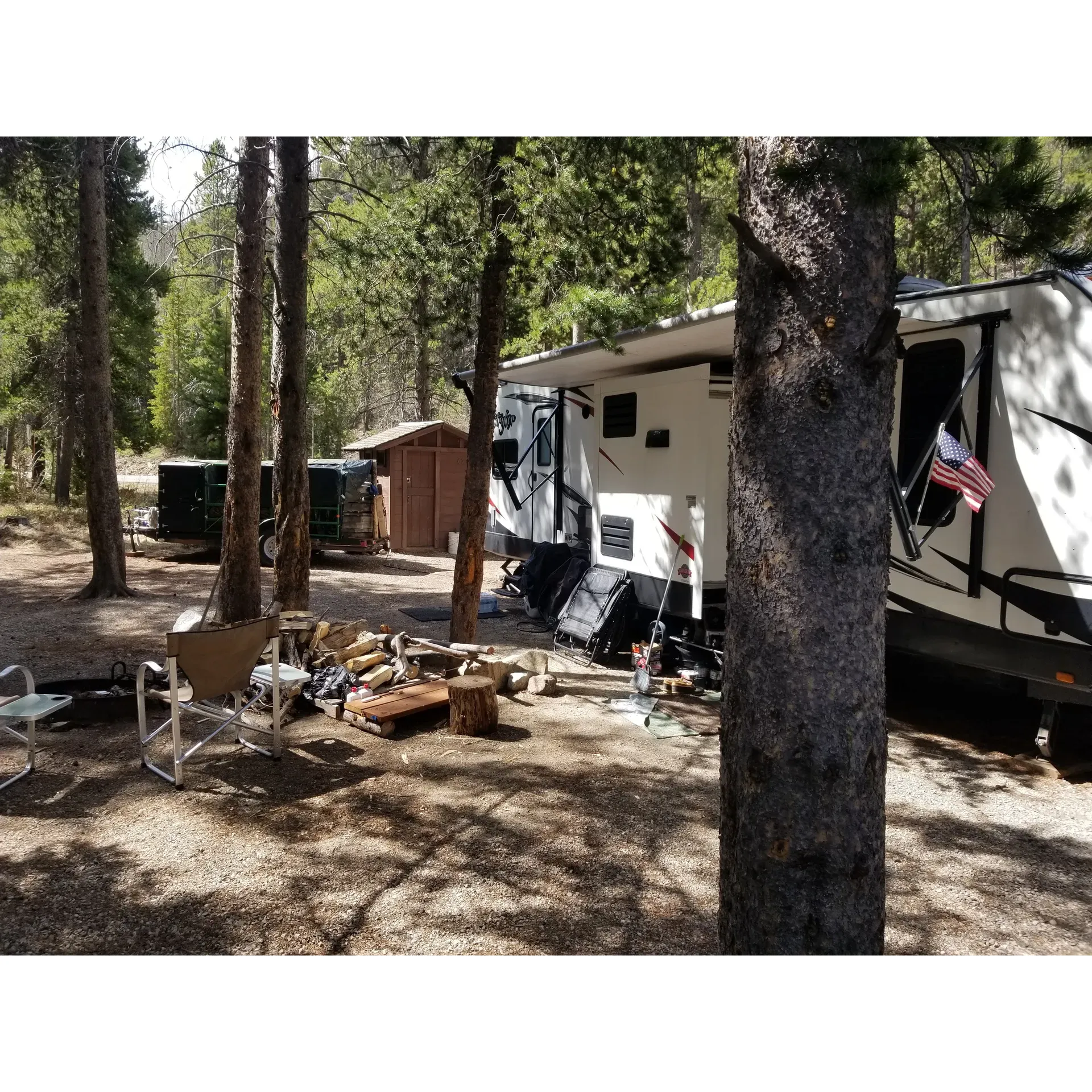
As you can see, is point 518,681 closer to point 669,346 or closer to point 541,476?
point 669,346

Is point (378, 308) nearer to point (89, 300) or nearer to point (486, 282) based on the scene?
point (486, 282)

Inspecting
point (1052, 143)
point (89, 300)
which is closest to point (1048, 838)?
point (1052, 143)

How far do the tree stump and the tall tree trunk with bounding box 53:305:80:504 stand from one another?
16846mm

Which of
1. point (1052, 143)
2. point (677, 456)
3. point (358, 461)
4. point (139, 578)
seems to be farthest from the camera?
point (358, 461)

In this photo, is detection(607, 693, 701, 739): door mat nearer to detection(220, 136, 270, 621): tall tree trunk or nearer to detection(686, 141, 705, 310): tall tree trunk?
detection(220, 136, 270, 621): tall tree trunk

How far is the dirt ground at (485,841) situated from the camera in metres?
3.23

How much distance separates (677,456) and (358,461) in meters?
8.90

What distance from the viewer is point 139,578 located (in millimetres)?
12500

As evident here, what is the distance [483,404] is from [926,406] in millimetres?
3315

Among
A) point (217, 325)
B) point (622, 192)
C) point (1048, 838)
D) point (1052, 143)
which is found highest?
point (217, 325)

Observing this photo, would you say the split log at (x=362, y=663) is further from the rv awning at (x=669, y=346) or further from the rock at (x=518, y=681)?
the rv awning at (x=669, y=346)

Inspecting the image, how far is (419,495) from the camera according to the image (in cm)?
1686

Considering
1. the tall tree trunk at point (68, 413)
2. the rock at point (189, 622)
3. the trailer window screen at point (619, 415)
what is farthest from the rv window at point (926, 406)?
the tall tree trunk at point (68, 413)

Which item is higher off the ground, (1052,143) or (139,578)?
(1052,143)
